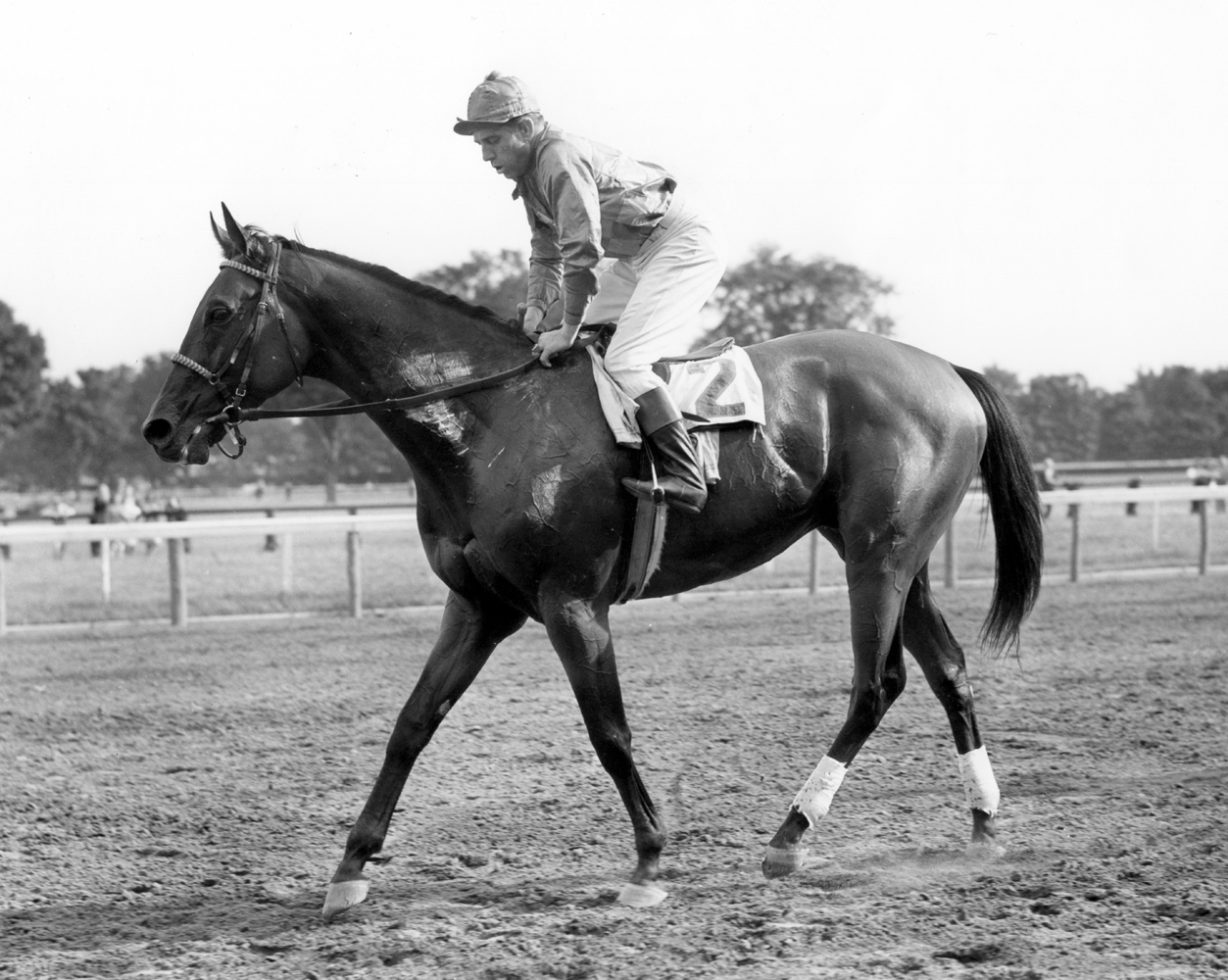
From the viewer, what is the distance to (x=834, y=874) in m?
4.10

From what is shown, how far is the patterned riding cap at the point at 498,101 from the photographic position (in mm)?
3836

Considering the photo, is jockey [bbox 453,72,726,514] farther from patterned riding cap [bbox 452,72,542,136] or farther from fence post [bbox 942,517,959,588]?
fence post [bbox 942,517,959,588]

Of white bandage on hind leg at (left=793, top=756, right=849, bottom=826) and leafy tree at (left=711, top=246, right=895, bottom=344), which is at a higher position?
leafy tree at (left=711, top=246, right=895, bottom=344)

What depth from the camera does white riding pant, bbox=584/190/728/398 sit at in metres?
4.07

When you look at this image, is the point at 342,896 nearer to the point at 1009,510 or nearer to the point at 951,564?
the point at 1009,510

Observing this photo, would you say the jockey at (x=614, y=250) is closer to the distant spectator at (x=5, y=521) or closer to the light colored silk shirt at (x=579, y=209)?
the light colored silk shirt at (x=579, y=209)

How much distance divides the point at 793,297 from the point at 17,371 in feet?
126

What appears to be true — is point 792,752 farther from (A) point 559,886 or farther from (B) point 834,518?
(A) point 559,886

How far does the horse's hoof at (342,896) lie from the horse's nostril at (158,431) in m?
1.52

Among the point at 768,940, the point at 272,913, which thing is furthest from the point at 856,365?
the point at 272,913

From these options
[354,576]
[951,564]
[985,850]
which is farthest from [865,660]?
[951,564]

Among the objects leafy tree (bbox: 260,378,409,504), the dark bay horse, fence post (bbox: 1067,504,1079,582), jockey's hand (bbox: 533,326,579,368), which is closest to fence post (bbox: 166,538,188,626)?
the dark bay horse

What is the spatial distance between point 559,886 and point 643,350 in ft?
5.91

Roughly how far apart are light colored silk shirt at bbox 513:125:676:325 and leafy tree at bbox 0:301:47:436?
5943cm
